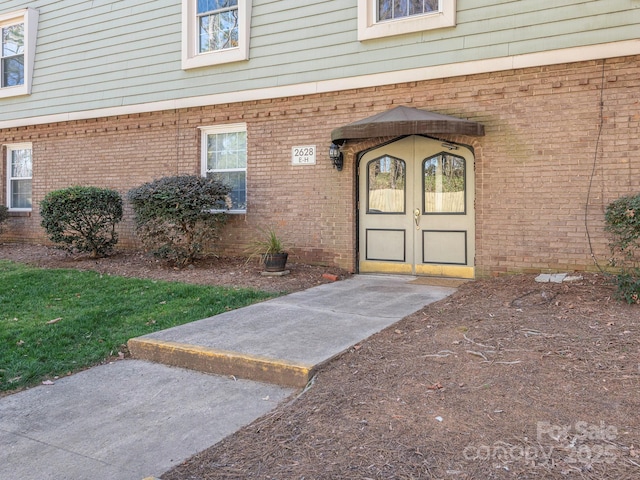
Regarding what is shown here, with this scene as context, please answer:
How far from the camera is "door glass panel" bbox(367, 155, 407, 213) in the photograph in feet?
29.1

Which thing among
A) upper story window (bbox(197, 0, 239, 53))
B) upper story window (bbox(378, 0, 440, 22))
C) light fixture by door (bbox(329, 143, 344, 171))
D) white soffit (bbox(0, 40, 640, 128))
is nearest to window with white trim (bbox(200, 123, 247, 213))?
white soffit (bbox(0, 40, 640, 128))

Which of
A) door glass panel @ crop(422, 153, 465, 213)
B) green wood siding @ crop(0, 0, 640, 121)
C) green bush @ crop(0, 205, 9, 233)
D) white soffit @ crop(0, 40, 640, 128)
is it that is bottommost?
green bush @ crop(0, 205, 9, 233)

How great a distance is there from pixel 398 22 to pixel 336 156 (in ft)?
7.85

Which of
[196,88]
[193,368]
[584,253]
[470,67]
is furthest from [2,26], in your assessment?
[584,253]

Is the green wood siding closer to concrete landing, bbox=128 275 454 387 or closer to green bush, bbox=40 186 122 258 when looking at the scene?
green bush, bbox=40 186 122 258

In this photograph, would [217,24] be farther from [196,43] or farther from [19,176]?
[19,176]

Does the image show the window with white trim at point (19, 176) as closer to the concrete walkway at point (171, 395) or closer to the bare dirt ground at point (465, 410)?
the concrete walkway at point (171, 395)

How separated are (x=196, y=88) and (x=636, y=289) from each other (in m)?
8.63

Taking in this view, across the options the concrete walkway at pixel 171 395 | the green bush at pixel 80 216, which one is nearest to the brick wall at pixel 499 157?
the green bush at pixel 80 216

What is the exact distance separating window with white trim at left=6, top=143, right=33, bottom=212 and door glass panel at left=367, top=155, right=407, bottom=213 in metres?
9.38

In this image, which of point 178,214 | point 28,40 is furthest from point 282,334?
point 28,40

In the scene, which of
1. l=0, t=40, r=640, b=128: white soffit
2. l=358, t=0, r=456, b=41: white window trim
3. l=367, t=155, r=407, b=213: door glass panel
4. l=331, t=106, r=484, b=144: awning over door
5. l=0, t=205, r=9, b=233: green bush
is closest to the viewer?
l=0, t=40, r=640, b=128: white soffit

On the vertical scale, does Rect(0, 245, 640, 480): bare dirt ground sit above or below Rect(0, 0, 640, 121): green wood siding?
below

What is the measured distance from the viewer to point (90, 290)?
25.1ft
